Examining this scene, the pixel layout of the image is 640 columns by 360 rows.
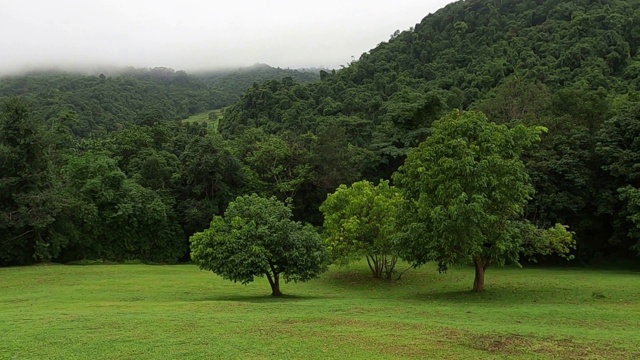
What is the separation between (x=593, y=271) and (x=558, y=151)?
925cm

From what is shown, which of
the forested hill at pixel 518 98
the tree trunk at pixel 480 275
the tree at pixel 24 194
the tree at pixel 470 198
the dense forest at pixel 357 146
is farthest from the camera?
the tree at pixel 24 194

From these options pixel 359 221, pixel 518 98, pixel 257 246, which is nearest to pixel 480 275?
pixel 359 221

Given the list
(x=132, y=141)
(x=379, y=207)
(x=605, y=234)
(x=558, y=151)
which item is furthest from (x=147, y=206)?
(x=605, y=234)

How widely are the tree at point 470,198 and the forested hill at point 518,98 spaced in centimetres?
1241

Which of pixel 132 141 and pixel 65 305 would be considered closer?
pixel 65 305

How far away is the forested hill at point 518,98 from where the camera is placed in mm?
34875

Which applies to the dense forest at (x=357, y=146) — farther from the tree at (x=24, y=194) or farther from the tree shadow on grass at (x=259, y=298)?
the tree shadow on grass at (x=259, y=298)

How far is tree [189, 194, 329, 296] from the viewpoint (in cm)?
2250

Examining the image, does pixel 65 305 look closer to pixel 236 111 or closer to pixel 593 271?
pixel 593 271

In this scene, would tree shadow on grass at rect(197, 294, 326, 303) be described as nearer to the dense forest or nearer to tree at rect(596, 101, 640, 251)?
the dense forest

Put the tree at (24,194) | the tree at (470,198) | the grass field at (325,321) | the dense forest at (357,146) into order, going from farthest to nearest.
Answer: the tree at (24,194) < the dense forest at (357,146) < the tree at (470,198) < the grass field at (325,321)

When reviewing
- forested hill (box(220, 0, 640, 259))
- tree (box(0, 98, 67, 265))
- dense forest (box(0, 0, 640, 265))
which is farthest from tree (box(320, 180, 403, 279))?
tree (box(0, 98, 67, 265))

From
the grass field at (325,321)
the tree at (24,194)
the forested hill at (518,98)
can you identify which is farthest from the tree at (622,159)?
the tree at (24,194)

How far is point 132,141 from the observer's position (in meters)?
57.6
